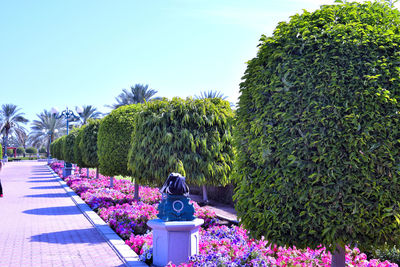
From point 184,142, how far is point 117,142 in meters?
4.45

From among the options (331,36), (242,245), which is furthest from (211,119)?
(331,36)

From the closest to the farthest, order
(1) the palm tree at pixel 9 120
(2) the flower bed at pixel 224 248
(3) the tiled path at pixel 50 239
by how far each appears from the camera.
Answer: (2) the flower bed at pixel 224 248 → (3) the tiled path at pixel 50 239 → (1) the palm tree at pixel 9 120

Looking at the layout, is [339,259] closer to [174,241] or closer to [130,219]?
[174,241]

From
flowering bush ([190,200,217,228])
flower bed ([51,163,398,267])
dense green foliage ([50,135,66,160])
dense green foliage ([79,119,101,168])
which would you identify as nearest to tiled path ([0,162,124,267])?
flower bed ([51,163,398,267])

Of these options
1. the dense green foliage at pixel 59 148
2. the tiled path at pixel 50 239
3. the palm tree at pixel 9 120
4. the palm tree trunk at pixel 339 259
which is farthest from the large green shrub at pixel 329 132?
the palm tree at pixel 9 120

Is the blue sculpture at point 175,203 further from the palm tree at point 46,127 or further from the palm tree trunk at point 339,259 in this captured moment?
the palm tree at point 46,127

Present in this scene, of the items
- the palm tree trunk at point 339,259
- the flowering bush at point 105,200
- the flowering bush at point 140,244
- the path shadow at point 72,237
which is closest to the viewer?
the palm tree trunk at point 339,259

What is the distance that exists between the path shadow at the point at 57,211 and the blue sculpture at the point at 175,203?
22.0 feet

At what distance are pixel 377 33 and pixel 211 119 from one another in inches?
240

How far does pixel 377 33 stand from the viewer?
155 inches

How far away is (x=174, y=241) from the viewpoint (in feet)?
20.0

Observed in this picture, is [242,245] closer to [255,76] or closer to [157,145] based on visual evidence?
[255,76]

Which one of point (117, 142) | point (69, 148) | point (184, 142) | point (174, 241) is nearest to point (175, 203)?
point (174, 241)

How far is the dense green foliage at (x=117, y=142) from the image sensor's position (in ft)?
42.5
